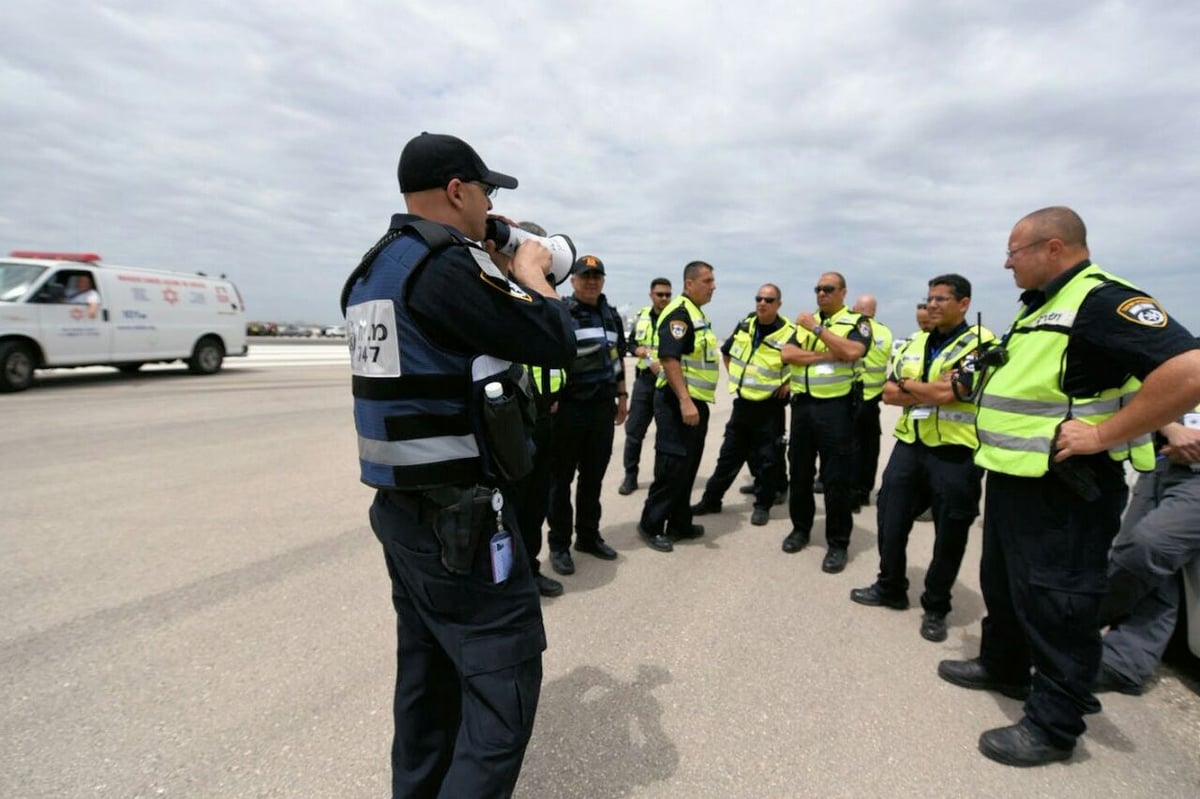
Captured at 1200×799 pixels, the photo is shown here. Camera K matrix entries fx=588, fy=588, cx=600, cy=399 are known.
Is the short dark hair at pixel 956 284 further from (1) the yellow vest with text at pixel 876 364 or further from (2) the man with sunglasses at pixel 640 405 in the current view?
(2) the man with sunglasses at pixel 640 405

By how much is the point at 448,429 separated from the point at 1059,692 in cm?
245

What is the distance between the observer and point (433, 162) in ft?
5.01

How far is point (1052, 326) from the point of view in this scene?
215 cm

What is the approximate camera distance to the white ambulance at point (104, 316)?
346 inches

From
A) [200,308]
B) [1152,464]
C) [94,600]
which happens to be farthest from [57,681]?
[200,308]

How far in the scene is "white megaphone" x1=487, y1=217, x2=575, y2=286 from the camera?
170 cm

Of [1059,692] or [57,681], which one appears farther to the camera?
[57,681]

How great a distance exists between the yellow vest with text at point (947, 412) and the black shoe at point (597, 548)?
2.01 metres

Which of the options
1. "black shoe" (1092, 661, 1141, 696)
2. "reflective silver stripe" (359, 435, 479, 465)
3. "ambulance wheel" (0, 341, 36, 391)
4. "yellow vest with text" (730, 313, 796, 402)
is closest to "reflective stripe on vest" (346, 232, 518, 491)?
"reflective silver stripe" (359, 435, 479, 465)

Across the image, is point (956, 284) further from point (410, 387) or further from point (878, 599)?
point (410, 387)

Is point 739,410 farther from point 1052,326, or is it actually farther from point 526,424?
point 526,424

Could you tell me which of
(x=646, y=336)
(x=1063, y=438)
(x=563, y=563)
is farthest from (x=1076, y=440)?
Result: (x=646, y=336)

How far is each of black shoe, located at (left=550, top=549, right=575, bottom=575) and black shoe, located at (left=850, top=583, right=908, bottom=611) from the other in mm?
1748

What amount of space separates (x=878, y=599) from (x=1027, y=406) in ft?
5.77
